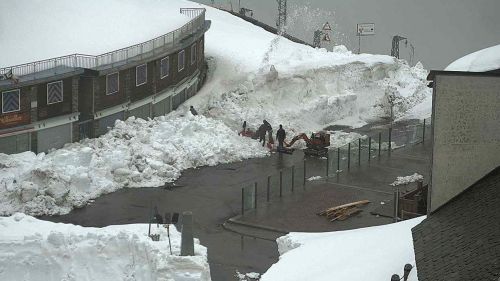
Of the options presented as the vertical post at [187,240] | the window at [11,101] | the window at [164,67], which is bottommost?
the vertical post at [187,240]

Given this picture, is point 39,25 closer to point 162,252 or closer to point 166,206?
point 166,206

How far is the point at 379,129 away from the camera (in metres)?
43.2

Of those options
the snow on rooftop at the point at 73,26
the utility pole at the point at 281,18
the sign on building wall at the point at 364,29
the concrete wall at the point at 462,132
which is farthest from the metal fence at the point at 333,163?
the utility pole at the point at 281,18

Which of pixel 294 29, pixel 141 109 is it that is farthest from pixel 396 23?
pixel 141 109

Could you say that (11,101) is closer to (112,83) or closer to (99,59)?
(99,59)

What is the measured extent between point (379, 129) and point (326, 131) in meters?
3.18

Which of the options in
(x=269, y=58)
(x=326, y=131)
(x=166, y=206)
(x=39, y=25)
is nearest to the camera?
(x=166, y=206)

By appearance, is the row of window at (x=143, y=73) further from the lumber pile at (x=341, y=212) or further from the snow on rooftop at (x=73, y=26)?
the lumber pile at (x=341, y=212)

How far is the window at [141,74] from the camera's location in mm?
38528

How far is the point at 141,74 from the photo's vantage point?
128 ft

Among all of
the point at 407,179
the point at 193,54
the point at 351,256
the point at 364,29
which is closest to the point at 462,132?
the point at 351,256

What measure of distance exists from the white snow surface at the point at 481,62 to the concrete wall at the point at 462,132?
828 mm

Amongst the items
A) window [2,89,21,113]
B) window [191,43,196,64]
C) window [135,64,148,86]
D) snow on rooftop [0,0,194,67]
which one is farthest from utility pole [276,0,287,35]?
window [2,89,21,113]

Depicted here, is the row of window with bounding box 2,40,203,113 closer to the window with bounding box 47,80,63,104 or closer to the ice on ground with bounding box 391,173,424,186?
the window with bounding box 47,80,63,104
